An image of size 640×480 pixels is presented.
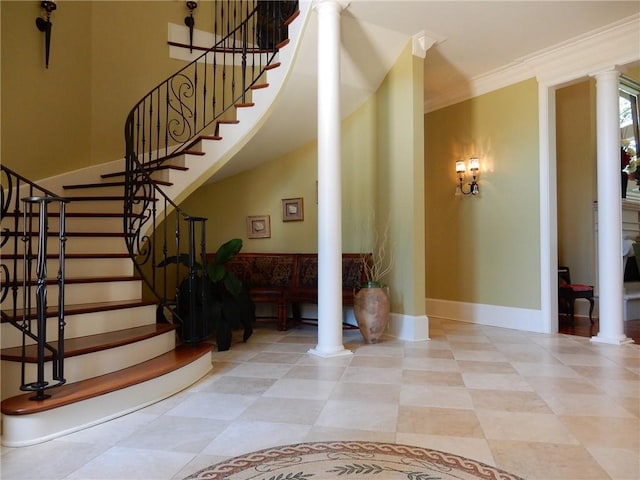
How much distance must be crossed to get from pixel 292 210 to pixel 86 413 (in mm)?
3758

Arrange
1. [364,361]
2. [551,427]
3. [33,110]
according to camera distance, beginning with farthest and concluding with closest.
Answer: [33,110] < [364,361] < [551,427]

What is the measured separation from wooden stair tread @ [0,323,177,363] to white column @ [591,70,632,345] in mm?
4038

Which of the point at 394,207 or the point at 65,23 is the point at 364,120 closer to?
the point at 394,207

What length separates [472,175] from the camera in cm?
540

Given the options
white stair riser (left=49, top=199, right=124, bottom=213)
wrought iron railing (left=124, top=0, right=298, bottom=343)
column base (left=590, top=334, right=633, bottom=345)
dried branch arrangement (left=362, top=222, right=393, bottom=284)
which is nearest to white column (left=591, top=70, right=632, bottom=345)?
column base (left=590, top=334, right=633, bottom=345)

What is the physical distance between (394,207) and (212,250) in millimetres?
2755

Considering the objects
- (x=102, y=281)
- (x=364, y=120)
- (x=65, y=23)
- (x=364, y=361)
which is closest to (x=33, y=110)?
(x=65, y=23)

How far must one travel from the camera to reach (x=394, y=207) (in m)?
4.55

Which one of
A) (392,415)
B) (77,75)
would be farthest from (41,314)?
(77,75)

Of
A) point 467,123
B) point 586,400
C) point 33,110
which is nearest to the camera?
point 586,400

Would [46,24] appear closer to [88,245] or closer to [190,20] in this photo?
[190,20]

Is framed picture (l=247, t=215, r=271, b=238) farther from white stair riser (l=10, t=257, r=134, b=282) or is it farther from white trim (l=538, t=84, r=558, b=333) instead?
white trim (l=538, t=84, r=558, b=333)

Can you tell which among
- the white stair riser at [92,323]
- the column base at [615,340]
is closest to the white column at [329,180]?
the white stair riser at [92,323]

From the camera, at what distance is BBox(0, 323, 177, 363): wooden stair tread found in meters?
2.28
